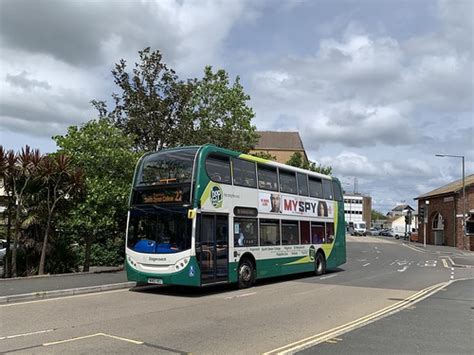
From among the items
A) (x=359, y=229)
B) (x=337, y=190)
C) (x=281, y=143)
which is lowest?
(x=359, y=229)

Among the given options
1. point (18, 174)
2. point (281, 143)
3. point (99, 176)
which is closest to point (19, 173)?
point (18, 174)

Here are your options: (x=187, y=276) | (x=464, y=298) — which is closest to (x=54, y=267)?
(x=187, y=276)

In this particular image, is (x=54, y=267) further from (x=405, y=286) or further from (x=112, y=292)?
(x=405, y=286)

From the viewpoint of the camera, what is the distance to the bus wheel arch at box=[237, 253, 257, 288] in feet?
48.3

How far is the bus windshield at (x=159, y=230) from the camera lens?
13.0m

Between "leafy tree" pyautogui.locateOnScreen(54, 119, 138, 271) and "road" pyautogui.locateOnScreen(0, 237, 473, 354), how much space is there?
16.1 ft

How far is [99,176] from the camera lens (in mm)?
18984

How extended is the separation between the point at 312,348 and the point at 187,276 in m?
5.88

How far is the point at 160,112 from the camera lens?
81.9 ft

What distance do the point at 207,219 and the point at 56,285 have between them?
4317mm

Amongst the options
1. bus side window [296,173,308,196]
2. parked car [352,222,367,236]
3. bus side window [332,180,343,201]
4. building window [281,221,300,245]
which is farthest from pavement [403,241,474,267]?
parked car [352,222,367,236]

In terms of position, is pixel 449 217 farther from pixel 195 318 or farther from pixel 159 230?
pixel 195 318

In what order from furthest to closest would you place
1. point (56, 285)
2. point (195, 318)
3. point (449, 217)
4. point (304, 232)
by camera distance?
point (449, 217) < point (304, 232) < point (56, 285) < point (195, 318)

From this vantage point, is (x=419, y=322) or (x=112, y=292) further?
(x=112, y=292)
